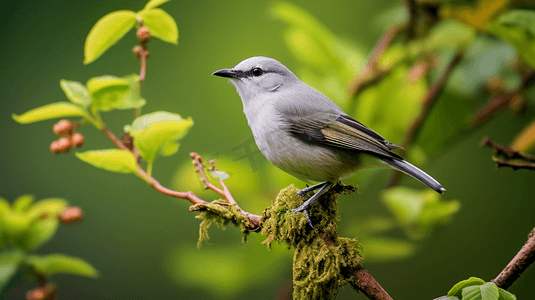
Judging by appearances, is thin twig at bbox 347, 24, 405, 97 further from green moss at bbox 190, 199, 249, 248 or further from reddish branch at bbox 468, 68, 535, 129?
green moss at bbox 190, 199, 249, 248

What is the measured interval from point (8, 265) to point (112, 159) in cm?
54

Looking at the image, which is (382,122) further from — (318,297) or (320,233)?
(318,297)

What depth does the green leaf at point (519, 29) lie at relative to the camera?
1.38 m

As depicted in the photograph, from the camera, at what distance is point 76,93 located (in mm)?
1240

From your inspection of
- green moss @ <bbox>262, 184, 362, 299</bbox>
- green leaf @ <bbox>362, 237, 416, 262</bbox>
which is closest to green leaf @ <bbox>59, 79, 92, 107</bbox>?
green moss @ <bbox>262, 184, 362, 299</bbox>

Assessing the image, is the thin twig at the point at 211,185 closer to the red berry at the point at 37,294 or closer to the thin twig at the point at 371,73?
the red berry at the point at 37,294

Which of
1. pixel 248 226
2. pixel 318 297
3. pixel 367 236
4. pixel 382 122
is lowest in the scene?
pixel 367 236

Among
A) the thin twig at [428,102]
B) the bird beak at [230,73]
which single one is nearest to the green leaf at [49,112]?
the bird beak at [230,73]

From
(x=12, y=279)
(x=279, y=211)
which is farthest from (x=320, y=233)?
(x=12, y=279)

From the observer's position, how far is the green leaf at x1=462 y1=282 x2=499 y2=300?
2.88 feet

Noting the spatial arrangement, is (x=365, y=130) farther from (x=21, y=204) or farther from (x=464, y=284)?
(x=21, y=204)

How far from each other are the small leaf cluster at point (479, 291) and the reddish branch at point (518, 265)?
1.5 inches

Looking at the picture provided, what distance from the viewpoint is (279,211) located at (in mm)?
1230

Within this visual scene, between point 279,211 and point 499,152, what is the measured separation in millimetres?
694
